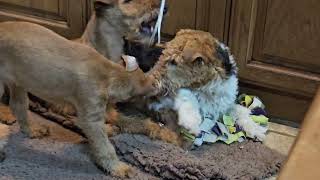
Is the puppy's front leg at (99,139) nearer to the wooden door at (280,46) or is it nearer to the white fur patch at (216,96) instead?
the white fur patch at (216,96)

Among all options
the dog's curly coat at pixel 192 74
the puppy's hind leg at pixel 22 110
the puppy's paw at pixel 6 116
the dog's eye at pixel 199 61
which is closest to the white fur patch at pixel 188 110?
the dog's curly coat at pixel 192 74

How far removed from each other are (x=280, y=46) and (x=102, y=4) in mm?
686

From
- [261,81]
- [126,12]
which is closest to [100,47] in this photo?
[126,12]

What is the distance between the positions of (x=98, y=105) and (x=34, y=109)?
0.54 m

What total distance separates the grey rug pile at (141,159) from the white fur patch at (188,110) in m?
0.10

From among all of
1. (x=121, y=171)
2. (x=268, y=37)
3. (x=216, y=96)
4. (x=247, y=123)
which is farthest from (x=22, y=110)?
(x=268, y=37)

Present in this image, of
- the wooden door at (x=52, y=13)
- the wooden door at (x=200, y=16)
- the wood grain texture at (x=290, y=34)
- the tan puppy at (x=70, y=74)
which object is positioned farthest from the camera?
the wooden door at (x=52, y=13)

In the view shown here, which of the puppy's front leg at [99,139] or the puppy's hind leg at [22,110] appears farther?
the puppy's hind leg at [22,110]

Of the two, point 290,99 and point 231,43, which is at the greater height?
point 231,43

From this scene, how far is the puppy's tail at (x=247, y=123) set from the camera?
1.99m

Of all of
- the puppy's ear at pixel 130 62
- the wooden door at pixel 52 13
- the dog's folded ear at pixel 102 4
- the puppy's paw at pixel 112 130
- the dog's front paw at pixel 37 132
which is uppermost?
the dog's folded ear at pixel 102 4

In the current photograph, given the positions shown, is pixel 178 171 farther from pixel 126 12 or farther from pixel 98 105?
pixel 126 12

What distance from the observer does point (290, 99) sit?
6.81 ft

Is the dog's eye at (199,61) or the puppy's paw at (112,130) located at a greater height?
the dog's eye at (199,61)
